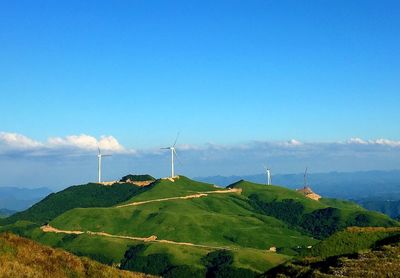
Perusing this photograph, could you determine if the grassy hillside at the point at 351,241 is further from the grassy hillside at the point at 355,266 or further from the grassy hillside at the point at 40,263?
the grassy hillside at the point at 40,263

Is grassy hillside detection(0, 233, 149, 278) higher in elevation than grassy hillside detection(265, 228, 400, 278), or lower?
higher

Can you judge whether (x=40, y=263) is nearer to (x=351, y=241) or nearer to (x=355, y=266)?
(x=355, y=266)

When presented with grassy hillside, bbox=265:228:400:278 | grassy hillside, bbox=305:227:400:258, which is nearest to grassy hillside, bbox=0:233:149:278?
grassy hillside, bbox=265:228:400:278

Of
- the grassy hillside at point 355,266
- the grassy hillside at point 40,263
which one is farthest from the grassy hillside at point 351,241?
the grassy hillside at point 40,263

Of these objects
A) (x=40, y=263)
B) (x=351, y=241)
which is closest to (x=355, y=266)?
(x=40, y=263)

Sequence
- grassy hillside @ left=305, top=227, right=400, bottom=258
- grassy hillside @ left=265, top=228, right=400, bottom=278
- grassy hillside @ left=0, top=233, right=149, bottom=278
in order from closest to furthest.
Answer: grassy hillside @ left=0, top=233, right=149, bottom=278 → grassy hillside @ left=265, top=228, right=400, bottom=278 → grassy hillside @ left=305, top=227, right=400, bottom=258

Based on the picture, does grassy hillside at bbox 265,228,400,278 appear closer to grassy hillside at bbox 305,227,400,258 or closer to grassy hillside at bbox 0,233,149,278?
grassy hillside at bbox 0,233,149,278

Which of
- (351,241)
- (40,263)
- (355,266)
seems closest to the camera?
(40,263)

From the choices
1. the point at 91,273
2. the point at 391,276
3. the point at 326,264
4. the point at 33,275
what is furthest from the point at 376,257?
the point at 33,275

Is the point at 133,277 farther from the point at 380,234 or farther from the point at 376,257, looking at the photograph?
the point at 380,234
